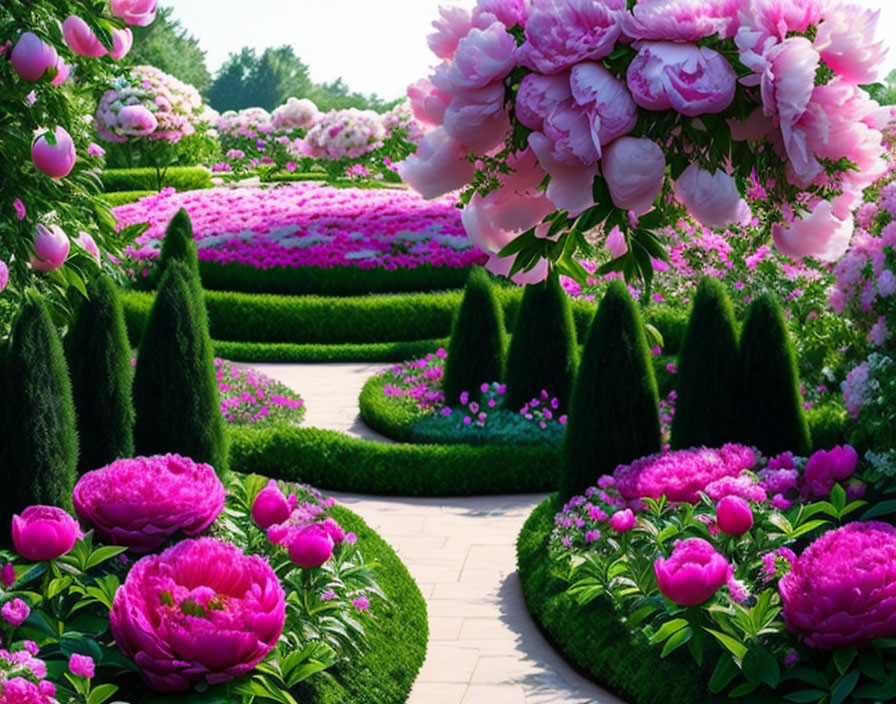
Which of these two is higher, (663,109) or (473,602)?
(663,109)

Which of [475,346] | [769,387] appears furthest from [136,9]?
[475,346]

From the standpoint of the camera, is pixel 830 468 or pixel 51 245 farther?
pixel 830 468

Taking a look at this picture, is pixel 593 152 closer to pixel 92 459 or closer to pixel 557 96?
pixel 557 96

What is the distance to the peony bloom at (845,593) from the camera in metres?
4.28

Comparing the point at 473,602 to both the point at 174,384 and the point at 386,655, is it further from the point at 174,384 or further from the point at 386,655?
the point at 174,384

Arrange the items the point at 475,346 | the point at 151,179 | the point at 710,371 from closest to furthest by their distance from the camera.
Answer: the point at 710,371 → the point at 475,346 → the point at 151,179

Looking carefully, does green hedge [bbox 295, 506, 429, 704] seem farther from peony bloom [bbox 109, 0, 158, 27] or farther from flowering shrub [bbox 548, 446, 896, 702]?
peony bloom [bbox 109, 0, 158, 27]

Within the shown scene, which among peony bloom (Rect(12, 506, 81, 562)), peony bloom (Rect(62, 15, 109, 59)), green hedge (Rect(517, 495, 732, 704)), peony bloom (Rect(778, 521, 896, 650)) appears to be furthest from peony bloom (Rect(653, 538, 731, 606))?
peony bloom (Rect(62, 15, 109, 59))

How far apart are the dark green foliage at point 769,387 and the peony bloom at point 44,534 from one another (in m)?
4.20

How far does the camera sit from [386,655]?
17.1ft

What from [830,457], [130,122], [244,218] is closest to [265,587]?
[830,457]

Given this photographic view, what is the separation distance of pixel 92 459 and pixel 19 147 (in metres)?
1.56

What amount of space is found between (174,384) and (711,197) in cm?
515

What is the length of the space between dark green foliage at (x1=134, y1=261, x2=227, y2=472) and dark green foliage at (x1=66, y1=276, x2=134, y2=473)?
0.95 feet
